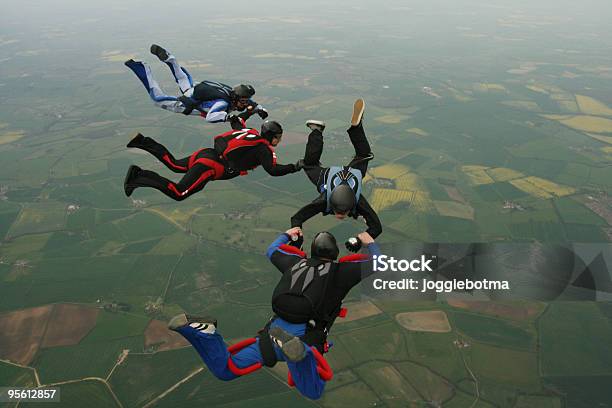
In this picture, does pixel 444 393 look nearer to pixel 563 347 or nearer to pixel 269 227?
pixel 563 347

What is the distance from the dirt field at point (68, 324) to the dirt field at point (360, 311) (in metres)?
31.4

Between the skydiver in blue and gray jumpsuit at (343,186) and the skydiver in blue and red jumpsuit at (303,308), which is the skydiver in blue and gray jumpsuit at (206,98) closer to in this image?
the skydiver in blue and gray jumpsuit at (343,186)

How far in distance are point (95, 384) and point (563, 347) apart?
51736 millimetres

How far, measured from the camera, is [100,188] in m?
80.8

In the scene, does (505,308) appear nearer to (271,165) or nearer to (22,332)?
(271,165)

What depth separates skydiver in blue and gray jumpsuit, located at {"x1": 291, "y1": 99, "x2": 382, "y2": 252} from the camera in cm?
710

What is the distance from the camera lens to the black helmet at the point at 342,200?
7.00 m

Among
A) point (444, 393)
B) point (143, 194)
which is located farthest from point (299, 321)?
point (143, 194)

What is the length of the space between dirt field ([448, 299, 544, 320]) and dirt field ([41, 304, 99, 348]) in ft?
153

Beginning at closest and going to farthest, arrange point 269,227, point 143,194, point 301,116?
point 269,227
point 143,194
point 301,116

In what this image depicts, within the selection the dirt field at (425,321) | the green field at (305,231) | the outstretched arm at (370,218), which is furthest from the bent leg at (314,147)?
the dirt field at (425,321)

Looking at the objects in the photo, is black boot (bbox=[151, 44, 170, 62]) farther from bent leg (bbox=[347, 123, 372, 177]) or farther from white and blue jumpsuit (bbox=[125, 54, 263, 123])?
bent leg (bbox=[347, 123, 372, 177])

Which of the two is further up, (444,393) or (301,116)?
(301,116)

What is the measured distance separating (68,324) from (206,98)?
166 feet
